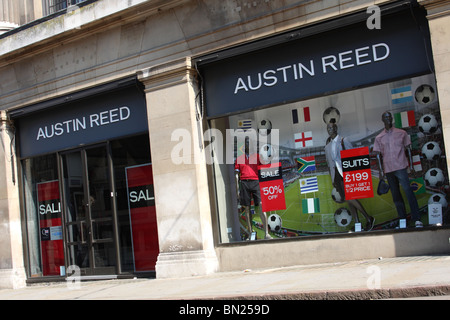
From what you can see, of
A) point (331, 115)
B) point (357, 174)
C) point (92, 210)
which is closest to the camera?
point (357, 174)

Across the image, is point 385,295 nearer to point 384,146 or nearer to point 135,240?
point 384,146

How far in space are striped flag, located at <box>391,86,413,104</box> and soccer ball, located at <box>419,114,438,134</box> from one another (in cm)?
41

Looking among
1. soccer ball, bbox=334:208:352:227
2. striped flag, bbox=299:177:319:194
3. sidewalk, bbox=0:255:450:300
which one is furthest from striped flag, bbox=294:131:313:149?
sidewalk, bbox=0:255:450:300

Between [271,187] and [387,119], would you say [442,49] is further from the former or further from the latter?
[271,187]

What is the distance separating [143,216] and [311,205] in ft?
11.7

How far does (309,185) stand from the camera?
9961mm

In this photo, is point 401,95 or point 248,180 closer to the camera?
point 401,95

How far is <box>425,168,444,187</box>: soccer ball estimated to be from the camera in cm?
879

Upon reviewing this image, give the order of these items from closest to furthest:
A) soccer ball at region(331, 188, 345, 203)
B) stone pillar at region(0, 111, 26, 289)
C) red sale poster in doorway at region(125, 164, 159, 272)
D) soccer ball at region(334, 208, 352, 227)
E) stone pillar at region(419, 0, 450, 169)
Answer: stone pillar at region(419, 0, 450, 169), soccer ball at region(334, 208, 352, 227), soccer ball at region(331, 188, 345, 203), red sale poster in doorway at region(125, 164, 159, 272), stone pillar at region(0, 111, 26, 289)

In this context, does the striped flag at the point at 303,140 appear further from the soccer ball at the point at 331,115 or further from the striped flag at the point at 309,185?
the striped flag at the point at 309,185

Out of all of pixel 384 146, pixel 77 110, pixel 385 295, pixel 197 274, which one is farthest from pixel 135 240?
pixel 385 295

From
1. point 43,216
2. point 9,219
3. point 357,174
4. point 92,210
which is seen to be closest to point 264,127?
point 357,174

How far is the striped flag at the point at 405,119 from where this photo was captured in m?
9.14

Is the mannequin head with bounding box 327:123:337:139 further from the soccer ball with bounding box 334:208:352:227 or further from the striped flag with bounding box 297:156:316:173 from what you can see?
the soccer ball with bounding box 334:208:352:227
